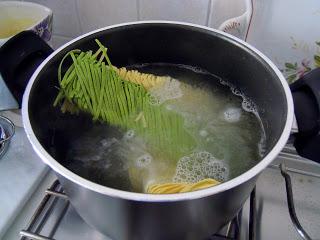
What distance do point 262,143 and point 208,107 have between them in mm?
117

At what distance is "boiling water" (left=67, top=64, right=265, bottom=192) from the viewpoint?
18.4 inches

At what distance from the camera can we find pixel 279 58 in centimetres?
64

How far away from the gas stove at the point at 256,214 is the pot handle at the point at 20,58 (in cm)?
17

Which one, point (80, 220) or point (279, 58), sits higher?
point (279, 58)

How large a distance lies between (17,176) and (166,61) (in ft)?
1.08

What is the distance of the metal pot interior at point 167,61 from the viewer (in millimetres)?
459

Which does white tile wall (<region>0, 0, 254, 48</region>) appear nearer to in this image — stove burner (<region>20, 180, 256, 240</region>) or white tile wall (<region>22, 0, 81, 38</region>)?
white tile wall (<region>22, 0, 81, 38</region>)

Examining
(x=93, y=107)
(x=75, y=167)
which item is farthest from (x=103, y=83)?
(x=75, y=167)

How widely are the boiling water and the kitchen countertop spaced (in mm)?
108

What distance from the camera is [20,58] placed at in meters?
0.49

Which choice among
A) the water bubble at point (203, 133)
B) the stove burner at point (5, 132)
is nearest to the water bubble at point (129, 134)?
the water bubble at point (203, 133)

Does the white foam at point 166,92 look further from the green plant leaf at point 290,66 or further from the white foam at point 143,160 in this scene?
the green plant leaf at point 290,66

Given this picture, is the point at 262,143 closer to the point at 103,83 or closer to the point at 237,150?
the point at 237,150

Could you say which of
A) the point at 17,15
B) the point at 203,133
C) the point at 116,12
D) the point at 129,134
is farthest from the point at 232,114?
the point at 17,15
